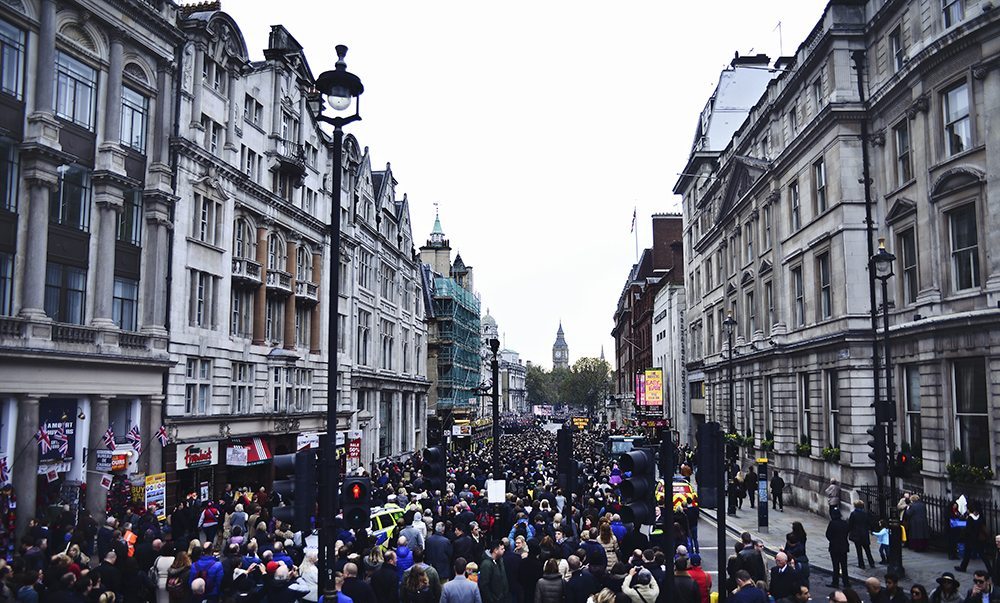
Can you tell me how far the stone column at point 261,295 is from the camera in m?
36.1

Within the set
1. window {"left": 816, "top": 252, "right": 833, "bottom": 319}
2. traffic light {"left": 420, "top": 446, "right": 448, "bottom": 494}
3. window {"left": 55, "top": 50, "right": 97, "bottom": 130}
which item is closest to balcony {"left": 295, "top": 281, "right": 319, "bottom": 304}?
window {"left": 55, "top": 50, "right": 97, "bottom": 130}

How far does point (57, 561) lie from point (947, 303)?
23673 millimetres

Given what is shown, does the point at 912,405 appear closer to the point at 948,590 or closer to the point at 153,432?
the point at 948,590

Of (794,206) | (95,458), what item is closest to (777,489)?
(794,206)

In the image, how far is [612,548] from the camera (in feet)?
49.1

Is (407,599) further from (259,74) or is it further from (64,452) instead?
(259,74)

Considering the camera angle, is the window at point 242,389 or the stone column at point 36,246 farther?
the window at point 242,389

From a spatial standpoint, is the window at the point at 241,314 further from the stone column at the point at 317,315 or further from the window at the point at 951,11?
the window at the point at 951,11

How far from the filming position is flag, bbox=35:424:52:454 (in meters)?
22.6

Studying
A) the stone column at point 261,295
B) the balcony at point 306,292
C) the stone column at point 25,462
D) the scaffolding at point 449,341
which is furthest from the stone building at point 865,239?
the scaffolding at point 449,341

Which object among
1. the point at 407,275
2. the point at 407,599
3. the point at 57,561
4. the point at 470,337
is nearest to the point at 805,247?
the point at 407,599

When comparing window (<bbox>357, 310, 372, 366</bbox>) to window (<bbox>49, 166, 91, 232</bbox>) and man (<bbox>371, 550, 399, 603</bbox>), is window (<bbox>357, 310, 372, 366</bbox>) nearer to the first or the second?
window (<bbox>49, 166, 91, 232</bbox>)

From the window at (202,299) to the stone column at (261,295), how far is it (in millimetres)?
3445

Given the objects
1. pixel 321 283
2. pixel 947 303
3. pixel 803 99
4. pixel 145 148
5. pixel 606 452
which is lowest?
pixel 606 452
